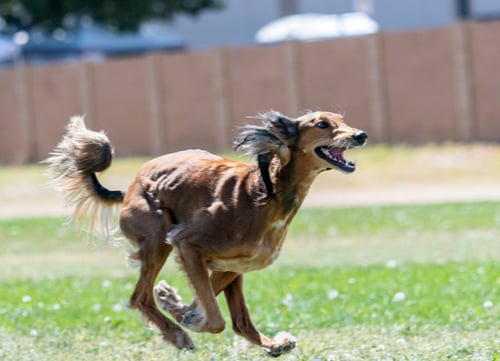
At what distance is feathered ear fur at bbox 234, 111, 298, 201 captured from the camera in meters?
7.62

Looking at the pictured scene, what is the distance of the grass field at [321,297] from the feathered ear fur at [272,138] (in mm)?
1356

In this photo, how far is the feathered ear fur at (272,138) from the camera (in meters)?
7.62

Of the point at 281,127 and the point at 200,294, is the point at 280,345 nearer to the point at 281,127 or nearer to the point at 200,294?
the point at 200,294

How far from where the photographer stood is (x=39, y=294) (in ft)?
38.4

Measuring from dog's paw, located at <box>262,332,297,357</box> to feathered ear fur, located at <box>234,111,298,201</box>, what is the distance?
2.93 ft

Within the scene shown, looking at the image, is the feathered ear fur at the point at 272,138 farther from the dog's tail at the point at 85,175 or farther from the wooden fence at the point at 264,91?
the wooden fence at the point at 264,91

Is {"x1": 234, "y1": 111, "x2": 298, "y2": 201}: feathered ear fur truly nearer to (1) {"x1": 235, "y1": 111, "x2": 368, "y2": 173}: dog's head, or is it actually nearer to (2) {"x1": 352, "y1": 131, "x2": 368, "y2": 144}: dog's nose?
(1) {"x1": 235, "y1": 111, "x2": 368, "y2": 173}: dog's head

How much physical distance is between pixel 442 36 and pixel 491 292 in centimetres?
1743

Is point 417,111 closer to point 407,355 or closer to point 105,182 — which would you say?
point 105,182

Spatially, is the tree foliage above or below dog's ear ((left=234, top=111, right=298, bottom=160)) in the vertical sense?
below

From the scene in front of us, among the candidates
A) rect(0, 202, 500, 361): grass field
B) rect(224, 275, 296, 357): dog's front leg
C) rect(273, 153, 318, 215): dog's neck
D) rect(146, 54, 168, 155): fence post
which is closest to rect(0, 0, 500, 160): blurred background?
rect(146, 54, 168, 155): fence post

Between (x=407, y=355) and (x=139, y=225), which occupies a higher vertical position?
(x=139, y=225)

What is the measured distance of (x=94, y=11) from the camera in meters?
38.5

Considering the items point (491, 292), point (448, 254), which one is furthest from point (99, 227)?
point (448, 254)
